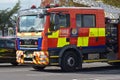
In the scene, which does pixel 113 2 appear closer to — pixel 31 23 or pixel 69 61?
pixel 69 61

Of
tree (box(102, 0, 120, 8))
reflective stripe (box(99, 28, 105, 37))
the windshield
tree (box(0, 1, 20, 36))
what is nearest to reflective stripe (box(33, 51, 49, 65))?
the windshield

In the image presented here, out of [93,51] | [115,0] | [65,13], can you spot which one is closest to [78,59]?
[93,51]

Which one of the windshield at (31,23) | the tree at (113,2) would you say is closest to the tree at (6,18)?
the tree at (113,2)

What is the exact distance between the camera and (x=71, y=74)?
18531 millimetres

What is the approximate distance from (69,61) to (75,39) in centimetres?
100

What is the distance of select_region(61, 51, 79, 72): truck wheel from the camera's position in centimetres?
1947

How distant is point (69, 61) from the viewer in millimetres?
19719

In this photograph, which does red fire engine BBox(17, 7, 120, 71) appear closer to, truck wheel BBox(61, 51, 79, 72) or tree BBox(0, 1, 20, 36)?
truck wheel BBox(61, 51, 79, 72)

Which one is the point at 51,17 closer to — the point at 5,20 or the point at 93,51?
the point at 93,51

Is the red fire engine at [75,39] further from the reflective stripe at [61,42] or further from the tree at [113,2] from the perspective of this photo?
the tree at [113,2]

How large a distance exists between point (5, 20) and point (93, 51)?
45385 mm

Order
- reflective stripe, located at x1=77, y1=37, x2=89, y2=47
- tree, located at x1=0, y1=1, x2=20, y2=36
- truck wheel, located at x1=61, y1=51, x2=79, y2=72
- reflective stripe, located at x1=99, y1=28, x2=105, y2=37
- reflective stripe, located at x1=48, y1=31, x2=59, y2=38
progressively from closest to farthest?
reflective stripe, located at x1=48, y1=31, x2=59, y2=38 < truck wheel, located at x1=61, y1=51, x2=79, y2=72 < reflective stripe, located at x1=77, y1=37, x2=89, y2=47 < reflective stripe, located at x1=99, y1=28, x2=105, y2=37 < tree, located at x1=0, y1=1, x2=20, y2=36

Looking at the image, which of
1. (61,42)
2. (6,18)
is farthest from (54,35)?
(6,18)

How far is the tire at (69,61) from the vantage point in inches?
766
